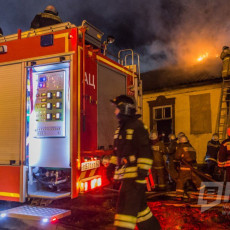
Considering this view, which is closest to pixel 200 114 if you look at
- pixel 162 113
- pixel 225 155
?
pixel 162 113

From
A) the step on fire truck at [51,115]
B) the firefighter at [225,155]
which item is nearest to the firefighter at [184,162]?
the firefighter at [225,155]

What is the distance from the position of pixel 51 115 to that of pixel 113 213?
2289 mm

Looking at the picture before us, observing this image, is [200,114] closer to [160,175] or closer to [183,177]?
[160,175]

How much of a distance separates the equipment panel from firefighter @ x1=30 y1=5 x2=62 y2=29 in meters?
1.52

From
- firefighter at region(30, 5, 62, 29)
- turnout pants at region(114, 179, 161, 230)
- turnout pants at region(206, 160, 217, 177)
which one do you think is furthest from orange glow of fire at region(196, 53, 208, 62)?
turnout pants at region(114, 179, 161, 230)

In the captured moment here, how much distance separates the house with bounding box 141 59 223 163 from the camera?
12.2m

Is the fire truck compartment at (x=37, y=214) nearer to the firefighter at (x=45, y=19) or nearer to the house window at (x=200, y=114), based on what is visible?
the firefighter at (x=45, y=19)

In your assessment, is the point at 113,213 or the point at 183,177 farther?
the point at 183,177

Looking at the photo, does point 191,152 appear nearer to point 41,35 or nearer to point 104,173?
point 104,173

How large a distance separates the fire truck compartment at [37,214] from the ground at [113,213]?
56 centimetres

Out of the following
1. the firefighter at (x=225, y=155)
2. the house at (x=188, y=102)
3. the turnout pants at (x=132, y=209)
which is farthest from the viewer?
the house at (x=188, y=102)

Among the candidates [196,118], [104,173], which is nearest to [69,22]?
[104,173]

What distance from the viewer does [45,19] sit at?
209 inches

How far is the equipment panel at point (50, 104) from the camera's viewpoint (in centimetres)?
403
